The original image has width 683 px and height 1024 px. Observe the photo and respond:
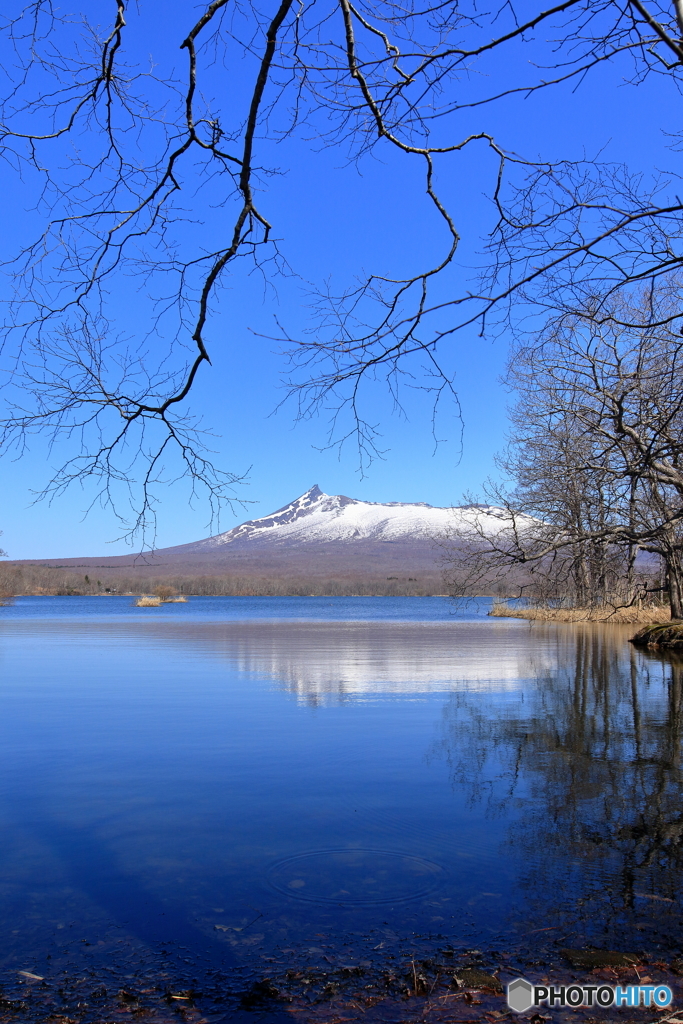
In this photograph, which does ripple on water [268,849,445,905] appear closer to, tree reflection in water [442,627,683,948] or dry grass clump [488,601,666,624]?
tree reflection in water [442,627,683,948]

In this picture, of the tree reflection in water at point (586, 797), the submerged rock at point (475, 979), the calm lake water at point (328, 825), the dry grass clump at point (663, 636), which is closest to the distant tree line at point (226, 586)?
the dry grass clump at point (663, 636)

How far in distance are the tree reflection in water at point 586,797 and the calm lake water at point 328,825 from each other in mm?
23

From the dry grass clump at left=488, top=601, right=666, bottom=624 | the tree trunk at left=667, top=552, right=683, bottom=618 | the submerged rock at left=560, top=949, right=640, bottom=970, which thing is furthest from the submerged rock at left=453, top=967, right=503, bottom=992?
the dry grass clump at left=488, top=601, right=666, bottom=624

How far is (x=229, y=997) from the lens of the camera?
3479mm

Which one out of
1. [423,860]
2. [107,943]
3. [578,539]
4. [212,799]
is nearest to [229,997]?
[107,943]

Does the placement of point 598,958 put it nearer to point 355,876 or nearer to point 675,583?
point 355,876

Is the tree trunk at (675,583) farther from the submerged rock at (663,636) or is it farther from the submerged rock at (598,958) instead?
the submerged rock at (598,958)

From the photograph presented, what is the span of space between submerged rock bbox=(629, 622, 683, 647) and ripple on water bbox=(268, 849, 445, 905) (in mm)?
17025

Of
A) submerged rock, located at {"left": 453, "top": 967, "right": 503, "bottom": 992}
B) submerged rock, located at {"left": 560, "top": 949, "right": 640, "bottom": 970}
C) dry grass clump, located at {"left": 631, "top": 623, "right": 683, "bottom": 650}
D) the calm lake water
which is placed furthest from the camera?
dry grass clump, located at {"left": 631, "top": 623, "right": 683, "bottom": 650}

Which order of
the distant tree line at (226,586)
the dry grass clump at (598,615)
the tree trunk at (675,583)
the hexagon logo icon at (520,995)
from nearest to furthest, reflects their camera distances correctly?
the hexagon logo icon at (520,995)
the tree trunk at (675,583)
the dry grass clump at (598,615)
the distant tree line at (226,586)

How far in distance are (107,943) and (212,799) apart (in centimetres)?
268

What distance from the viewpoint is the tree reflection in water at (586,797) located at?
14.1 feet

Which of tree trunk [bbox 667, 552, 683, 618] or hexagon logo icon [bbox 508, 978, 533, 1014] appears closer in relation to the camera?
hexagon logo icon [bbox 508, 978, 533, 1014]

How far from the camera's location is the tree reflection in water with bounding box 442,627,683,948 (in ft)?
14.1
